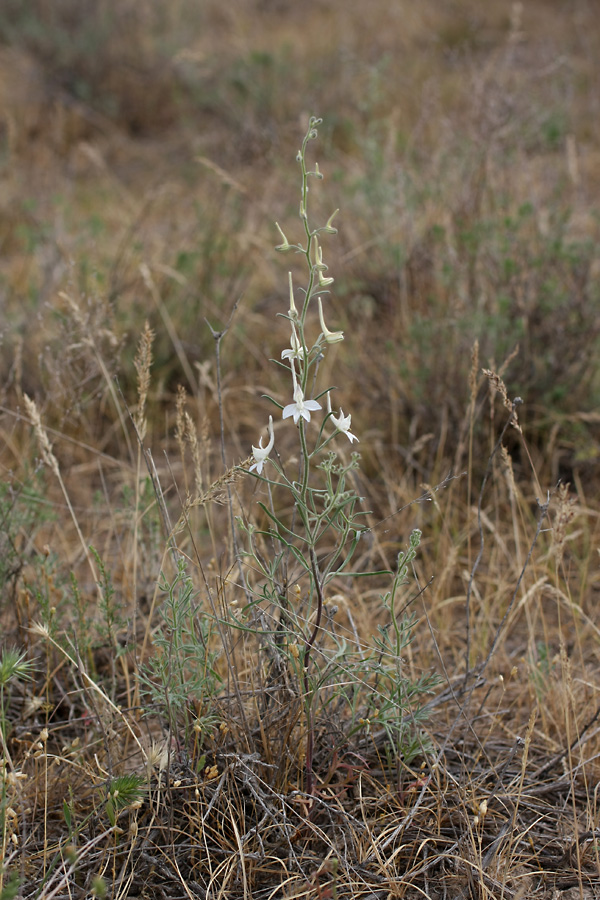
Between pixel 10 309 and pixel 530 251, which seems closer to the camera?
pixel 530 251

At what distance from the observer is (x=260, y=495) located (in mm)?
2600

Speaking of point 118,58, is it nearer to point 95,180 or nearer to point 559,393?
point 95,180

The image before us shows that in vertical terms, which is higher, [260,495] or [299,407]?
[299,407]

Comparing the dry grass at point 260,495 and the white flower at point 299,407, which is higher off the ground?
the white flower at point 299,407

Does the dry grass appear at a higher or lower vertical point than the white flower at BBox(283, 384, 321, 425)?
lower

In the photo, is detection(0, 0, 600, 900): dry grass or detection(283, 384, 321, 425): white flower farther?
detection(0, 0, 600, 900): dry grass

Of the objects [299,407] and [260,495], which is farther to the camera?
[260,495]

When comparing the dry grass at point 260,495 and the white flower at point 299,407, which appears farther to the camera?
the dry grass at point 260,495

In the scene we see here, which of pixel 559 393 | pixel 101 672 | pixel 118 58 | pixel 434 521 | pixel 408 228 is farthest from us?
pixel 118 58

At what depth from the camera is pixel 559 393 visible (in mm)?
2816

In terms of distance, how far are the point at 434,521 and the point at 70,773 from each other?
1.39 meters

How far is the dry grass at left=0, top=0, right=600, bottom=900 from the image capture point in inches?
61.0

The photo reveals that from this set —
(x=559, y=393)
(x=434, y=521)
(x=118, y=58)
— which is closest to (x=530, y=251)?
(x=559, y=393)

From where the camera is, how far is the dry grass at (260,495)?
5.08 feet
